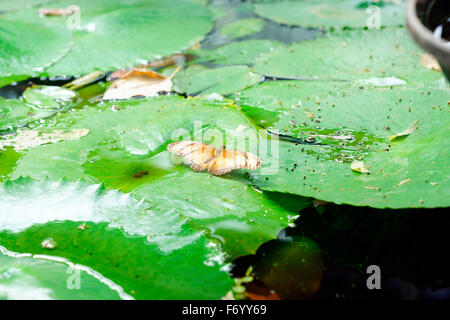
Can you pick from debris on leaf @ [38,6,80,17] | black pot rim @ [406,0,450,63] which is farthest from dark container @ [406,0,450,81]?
debris on leaf @ [38,6,80,17]

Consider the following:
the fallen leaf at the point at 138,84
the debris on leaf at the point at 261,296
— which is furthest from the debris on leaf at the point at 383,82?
the debris on leaf at the point at 261,296

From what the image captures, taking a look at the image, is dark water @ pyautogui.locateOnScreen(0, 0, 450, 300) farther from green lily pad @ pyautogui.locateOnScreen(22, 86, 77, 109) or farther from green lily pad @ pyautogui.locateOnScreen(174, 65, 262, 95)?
green lily pad @ pyautogui.locateOnScreen(22, 86, 77, 109)

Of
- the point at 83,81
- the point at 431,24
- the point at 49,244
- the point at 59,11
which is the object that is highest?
the point at 431,24

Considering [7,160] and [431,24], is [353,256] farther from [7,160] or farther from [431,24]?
[7,160]

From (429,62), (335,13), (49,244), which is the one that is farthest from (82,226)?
(335,13)

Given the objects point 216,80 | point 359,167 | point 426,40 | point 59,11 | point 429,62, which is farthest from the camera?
point 59,11

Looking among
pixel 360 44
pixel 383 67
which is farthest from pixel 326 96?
pixel 360 44
